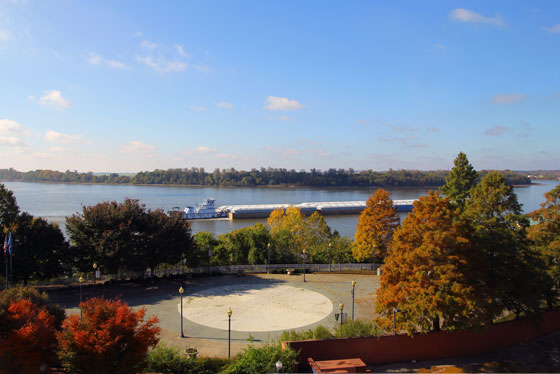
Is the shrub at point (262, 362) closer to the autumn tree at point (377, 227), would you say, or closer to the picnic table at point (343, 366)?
the picnic table at point (343, 366)

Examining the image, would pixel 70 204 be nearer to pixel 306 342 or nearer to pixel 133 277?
pixel 133 277

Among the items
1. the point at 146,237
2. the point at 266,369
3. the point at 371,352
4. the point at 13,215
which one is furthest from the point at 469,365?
the point at 13,215

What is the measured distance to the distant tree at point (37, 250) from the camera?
22000mm

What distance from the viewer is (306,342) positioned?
13.6m

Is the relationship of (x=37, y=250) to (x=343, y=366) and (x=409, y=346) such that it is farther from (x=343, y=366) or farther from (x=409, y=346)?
(x=409, y=346)

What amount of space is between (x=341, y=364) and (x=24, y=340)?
9532 mm

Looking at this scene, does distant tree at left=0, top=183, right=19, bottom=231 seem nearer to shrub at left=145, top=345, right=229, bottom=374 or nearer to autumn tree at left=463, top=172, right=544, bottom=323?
shrub at left=145, top=345, right=229, bottom=374

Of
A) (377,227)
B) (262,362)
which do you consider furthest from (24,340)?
(377,227)

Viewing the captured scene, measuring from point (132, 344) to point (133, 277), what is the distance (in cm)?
1613

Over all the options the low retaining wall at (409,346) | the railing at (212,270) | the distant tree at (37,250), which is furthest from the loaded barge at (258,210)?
the low retaining wall at (409,346)

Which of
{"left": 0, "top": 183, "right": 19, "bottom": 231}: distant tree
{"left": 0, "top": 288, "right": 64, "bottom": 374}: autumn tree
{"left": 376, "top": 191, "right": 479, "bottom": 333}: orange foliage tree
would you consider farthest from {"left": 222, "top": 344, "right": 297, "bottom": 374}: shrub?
{"left": 0, "top": 183, "right": 19, "bottom": 231}: distant tree

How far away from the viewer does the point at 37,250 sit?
22.5m

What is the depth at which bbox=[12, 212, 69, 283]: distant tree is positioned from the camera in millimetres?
22000

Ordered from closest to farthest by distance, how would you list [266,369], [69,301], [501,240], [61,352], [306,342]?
[61,352] < [266,369] < [306,342] < [501,240] < [69,301]
